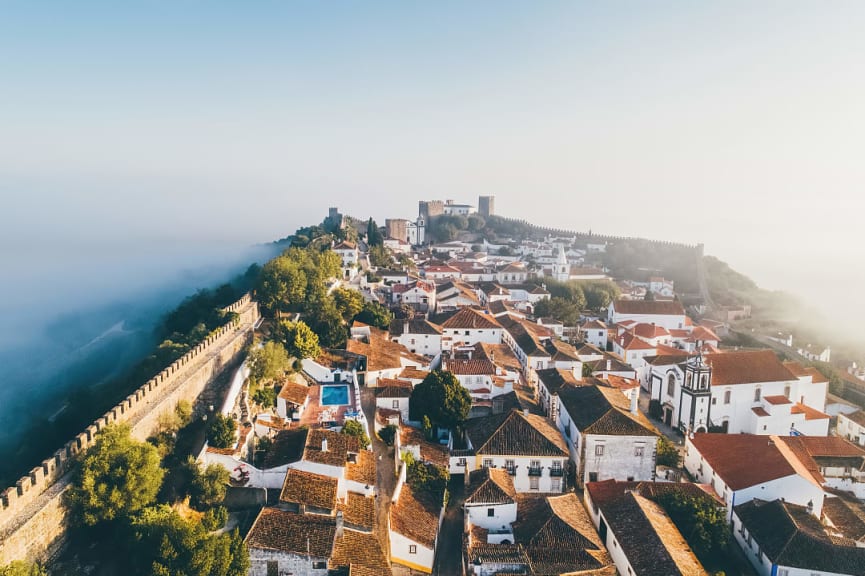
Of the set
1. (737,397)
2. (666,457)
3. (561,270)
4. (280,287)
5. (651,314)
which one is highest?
(280,287)

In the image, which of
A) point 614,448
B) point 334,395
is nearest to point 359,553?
point 334,395

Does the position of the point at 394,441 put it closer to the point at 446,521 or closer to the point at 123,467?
the point at 446,521

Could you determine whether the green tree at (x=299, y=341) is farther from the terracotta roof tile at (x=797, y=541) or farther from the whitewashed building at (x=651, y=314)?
the whitewashed building at (x=651, y=314)

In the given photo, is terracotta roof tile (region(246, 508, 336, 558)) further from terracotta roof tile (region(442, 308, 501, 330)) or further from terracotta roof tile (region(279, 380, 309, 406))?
terracotta roof tile (region(442, 308, 501, 330))

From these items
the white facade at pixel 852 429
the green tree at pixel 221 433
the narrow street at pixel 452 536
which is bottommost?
the white facade at pixel 852 429

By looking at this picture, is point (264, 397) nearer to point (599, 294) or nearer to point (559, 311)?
point (559, 311)

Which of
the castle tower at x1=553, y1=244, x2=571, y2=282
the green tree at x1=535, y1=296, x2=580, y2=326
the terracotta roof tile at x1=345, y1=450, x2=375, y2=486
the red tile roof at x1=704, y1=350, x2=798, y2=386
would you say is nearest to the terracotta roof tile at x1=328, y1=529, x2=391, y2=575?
the terracotta roof tile at x1=345, y1=450, x2=375, y2=486

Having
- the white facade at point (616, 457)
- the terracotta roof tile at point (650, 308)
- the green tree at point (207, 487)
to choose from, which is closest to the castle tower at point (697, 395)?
the white facade at point (616, 457)

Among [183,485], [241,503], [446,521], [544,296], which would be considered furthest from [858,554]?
[544,296]
